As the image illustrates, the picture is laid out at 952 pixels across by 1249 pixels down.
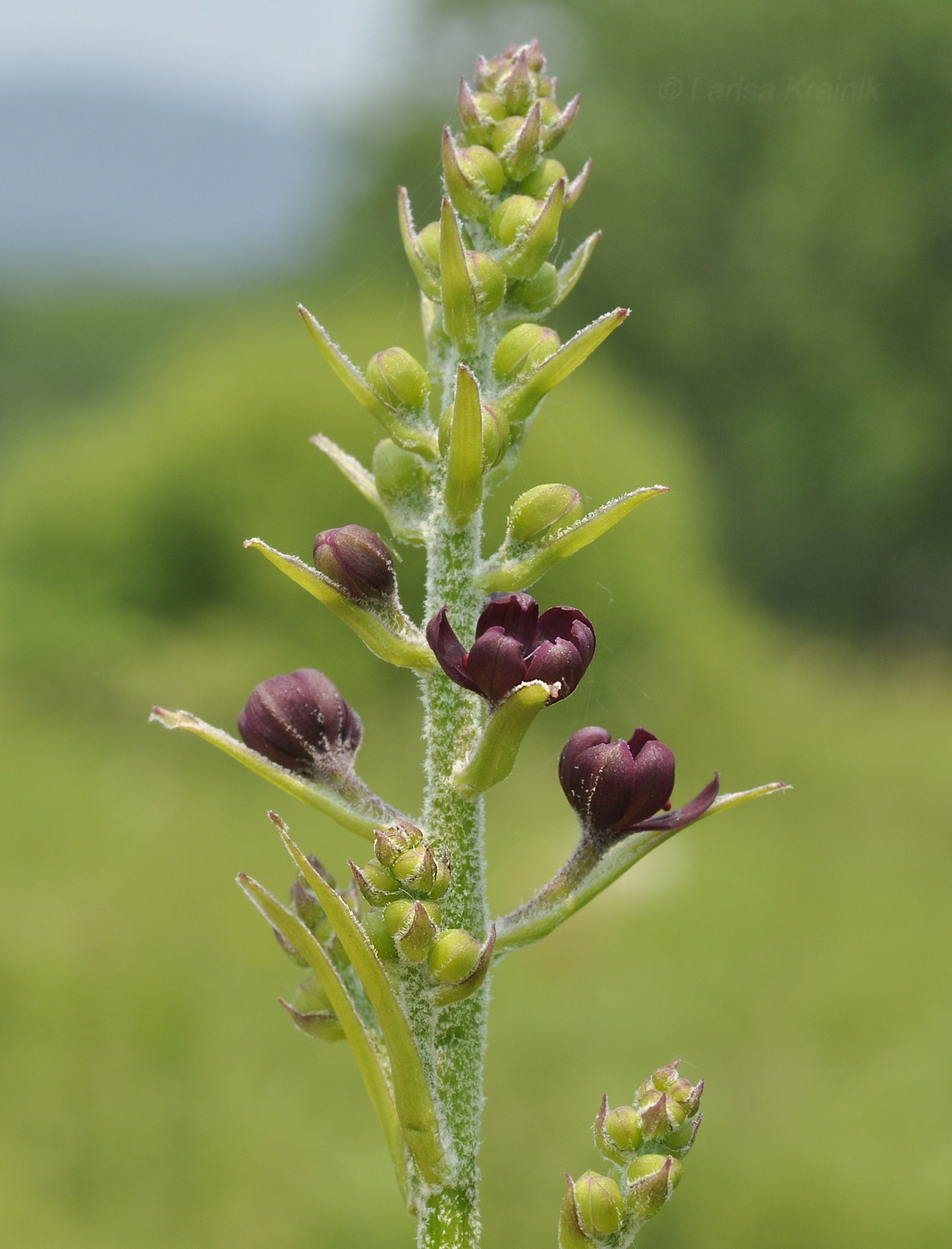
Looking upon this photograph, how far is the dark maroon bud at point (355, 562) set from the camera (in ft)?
5.61

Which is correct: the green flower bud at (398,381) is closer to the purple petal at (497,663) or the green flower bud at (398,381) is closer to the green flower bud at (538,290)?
the green flower bud at (538,290)

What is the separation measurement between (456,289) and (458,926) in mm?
897

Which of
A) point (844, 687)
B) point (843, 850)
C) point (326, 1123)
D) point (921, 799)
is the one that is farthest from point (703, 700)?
point (326, 1123)

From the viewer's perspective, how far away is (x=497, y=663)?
1561 mm

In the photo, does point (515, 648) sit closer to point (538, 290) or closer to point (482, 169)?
point (538, 290)

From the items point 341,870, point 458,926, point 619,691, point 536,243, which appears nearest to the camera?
point 458,926

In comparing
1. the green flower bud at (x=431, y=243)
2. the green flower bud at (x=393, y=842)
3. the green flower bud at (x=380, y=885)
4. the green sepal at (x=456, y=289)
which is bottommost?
the green flower bud at (x=380, y=885)

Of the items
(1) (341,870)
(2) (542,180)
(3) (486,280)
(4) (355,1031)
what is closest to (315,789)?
(4) (355,1031)

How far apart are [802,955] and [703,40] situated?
2986 cm

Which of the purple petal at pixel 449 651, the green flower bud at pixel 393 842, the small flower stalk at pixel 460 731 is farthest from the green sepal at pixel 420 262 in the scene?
the green flower bud at pixel 393 842

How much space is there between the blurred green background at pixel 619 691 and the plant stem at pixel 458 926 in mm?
3202

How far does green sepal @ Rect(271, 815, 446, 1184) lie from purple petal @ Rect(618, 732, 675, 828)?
416 millimetres

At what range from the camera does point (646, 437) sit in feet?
74.7

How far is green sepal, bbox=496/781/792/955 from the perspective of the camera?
5.57ft
